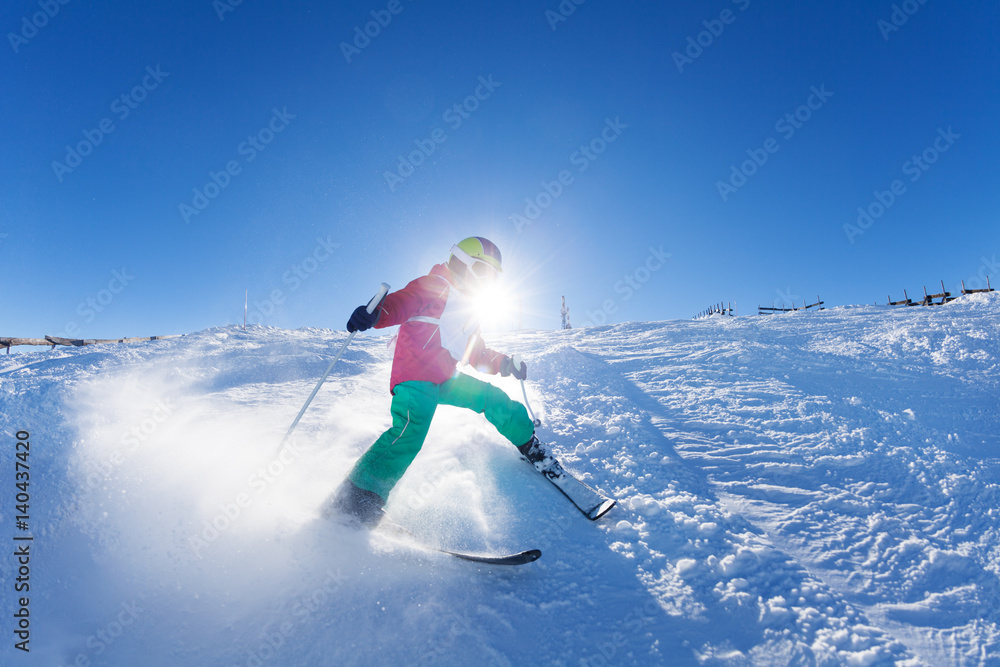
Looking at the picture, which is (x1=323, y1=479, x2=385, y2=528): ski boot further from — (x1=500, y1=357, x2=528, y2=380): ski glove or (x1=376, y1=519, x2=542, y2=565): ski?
(x1=500, y1=357, x2=528, y2=380): ski glove

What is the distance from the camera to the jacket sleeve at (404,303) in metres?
2.80

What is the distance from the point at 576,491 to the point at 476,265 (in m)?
1.69

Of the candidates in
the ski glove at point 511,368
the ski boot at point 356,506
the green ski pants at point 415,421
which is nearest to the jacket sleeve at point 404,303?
the green ski pants at point 415,421

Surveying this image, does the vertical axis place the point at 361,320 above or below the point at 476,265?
below

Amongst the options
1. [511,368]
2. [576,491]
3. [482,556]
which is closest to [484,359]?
[511,368]

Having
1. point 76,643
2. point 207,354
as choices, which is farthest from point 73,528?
point 207,354

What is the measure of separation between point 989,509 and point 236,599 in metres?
3.58

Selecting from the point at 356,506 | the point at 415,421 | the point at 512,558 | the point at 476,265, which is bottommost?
the point at 356,506

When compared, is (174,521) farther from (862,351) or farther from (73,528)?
(862,351)

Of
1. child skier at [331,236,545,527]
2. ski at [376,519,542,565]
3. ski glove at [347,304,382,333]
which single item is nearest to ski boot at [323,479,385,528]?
child skier at [331,236,545,527]

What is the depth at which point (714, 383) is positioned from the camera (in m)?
4.59

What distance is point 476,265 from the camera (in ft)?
10.2

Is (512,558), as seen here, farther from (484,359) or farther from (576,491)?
(484,359)

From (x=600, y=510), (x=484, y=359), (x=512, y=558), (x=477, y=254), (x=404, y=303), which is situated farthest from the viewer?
(x=484, y=359)
